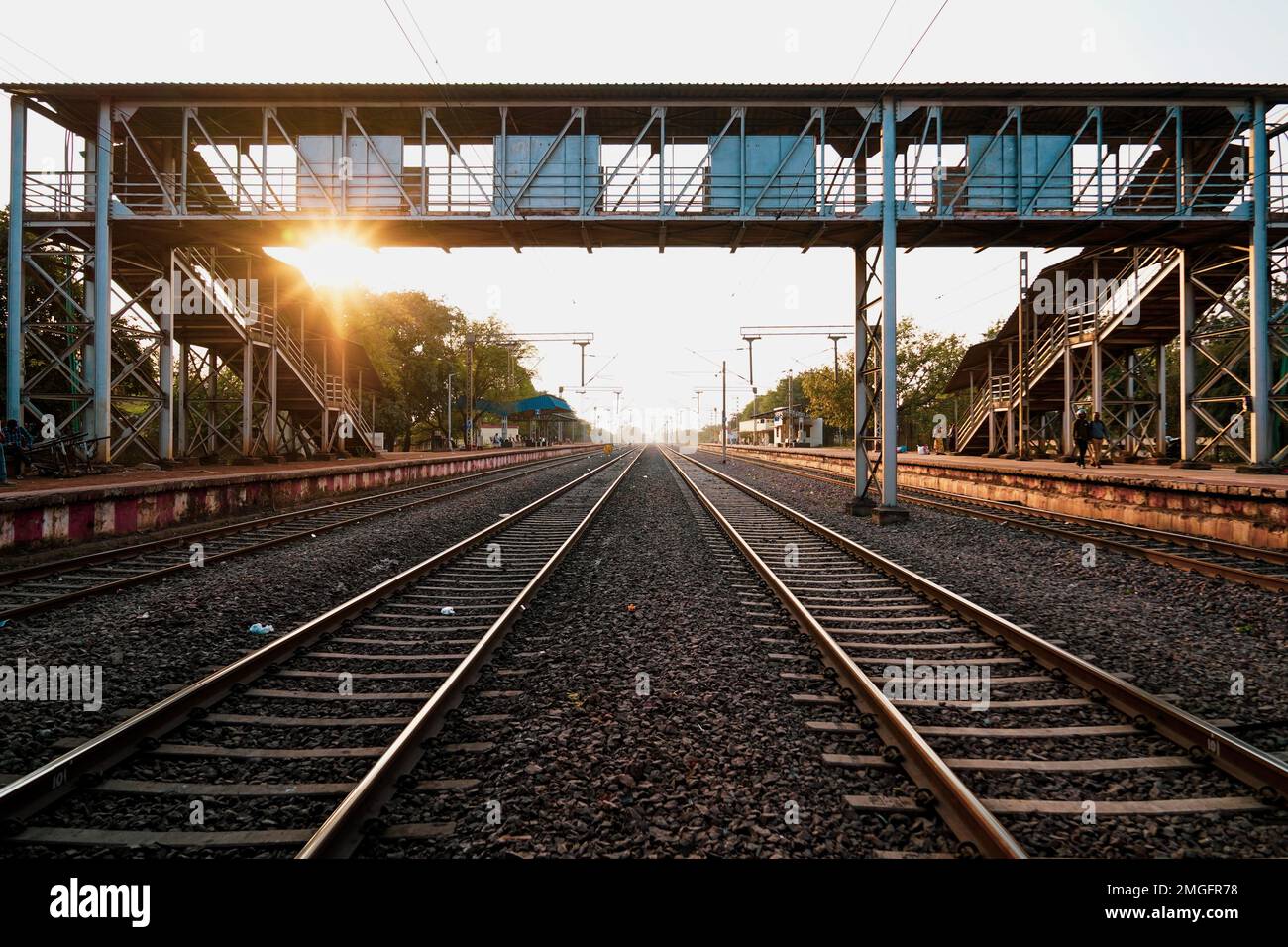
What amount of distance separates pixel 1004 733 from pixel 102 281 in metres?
19.0

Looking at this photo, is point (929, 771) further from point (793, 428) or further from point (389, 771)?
point (793, 428)

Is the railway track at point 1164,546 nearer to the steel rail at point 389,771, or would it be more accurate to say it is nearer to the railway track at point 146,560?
the steel rail at point 389,771

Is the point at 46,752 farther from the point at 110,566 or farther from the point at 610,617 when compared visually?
the point at 110,566

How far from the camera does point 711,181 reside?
13664 mm

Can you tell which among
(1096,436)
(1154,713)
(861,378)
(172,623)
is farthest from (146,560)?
(1096,436)

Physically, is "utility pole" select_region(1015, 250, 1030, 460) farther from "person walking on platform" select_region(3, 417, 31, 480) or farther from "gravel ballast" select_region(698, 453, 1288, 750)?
"person walking on platform" select_region(3, 417, 31, 480)

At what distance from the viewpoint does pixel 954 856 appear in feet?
7.71

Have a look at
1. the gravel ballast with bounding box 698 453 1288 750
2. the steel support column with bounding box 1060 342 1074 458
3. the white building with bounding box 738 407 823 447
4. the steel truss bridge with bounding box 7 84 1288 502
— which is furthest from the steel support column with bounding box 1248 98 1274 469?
the white building with bounding box 738 407 823 447

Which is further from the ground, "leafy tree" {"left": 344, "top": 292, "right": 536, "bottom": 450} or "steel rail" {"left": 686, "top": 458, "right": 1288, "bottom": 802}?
"leafy tree" {"left": 344, "top": 292, "right": 536, "bottom": 450}

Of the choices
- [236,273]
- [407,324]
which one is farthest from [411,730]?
[407,324]

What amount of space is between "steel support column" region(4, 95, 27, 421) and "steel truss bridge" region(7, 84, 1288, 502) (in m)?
0.05

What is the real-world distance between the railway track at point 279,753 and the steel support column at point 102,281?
1381 cm

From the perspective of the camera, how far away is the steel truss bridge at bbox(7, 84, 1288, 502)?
41.6ft
